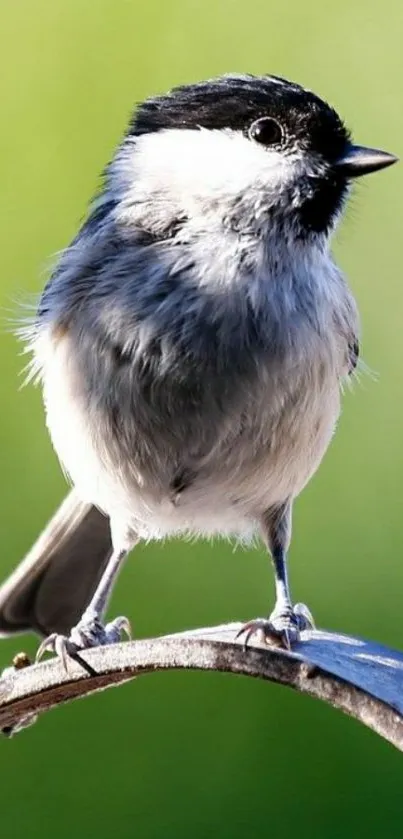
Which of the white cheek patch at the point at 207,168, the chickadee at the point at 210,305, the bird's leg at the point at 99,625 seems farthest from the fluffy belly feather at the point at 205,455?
the white cheek patch at the point at 207,168

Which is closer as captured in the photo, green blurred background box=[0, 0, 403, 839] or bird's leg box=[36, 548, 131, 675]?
bird's leg box=[36, 548, 131, 675]

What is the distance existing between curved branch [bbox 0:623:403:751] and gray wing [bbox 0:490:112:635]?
0.67m

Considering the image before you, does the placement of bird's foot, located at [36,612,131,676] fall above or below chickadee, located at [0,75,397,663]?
below

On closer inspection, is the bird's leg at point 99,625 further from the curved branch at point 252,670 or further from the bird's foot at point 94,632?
the curved branch at point 252,670

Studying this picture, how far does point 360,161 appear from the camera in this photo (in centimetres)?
194

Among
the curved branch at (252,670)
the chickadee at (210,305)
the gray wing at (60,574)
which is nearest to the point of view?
the curved branch at (252,670)

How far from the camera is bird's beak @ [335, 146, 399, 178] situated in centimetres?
191

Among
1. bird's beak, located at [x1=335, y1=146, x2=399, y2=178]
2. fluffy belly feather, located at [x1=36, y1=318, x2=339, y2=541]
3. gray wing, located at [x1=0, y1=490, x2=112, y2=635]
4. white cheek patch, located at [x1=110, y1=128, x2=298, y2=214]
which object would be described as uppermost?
bird's beak, located at [x1=335, y1=146, x2=399, y2=178]

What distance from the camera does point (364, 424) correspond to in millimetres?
2426

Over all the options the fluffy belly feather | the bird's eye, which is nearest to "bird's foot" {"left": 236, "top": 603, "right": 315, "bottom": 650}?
the fluffy belly feather

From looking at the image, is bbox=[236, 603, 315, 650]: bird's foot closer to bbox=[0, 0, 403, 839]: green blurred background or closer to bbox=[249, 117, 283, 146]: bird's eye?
bbox=[0, 0, 403, 839]: green blurred background

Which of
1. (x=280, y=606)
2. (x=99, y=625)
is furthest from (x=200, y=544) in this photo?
(x=280, y=606)

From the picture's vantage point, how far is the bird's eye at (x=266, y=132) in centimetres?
194

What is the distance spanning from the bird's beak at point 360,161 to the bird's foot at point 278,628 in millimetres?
575
